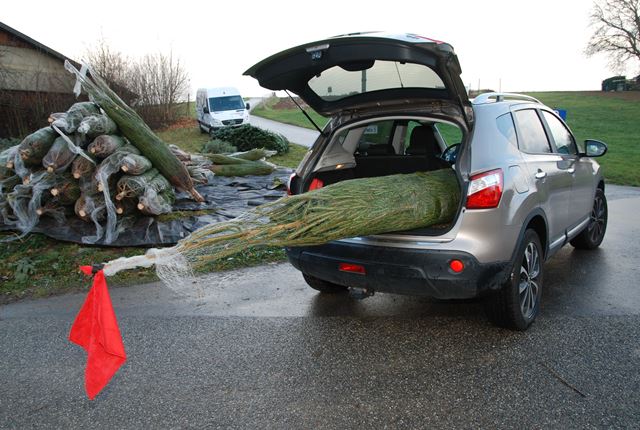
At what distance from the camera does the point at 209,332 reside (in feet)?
14.0

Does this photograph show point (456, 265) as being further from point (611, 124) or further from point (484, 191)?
point (611, 124)

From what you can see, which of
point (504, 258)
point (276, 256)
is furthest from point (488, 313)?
point (276, 256)

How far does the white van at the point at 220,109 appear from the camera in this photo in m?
24.5

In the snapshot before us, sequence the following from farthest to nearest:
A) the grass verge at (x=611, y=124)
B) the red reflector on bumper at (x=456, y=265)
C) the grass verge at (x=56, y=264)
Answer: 1. the grass verge at (x=611, y=124)
2. the grass verge at (x=56, y=264)
3. the red reflector on bumper at (x=456, y=265)

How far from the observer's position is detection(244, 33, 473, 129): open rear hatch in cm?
345

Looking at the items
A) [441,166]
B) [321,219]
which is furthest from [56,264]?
[441,166]

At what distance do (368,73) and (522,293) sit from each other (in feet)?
6.96

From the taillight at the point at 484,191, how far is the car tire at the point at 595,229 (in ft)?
11.0

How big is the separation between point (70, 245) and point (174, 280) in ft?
14.7

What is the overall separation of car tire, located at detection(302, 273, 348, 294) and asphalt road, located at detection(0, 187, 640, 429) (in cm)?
12

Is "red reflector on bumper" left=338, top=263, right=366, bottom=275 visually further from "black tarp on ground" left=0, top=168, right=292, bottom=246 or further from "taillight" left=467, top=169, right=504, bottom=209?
"black tarp on ground" left=0, top=168, right=292, bottom=246

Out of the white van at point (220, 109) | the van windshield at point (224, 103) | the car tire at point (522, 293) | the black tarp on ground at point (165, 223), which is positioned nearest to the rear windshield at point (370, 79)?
the car tire at point (522, 293)

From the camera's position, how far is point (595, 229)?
6.39m

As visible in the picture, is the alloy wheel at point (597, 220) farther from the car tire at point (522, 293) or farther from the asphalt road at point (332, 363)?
the car tire at point (522, 293)
